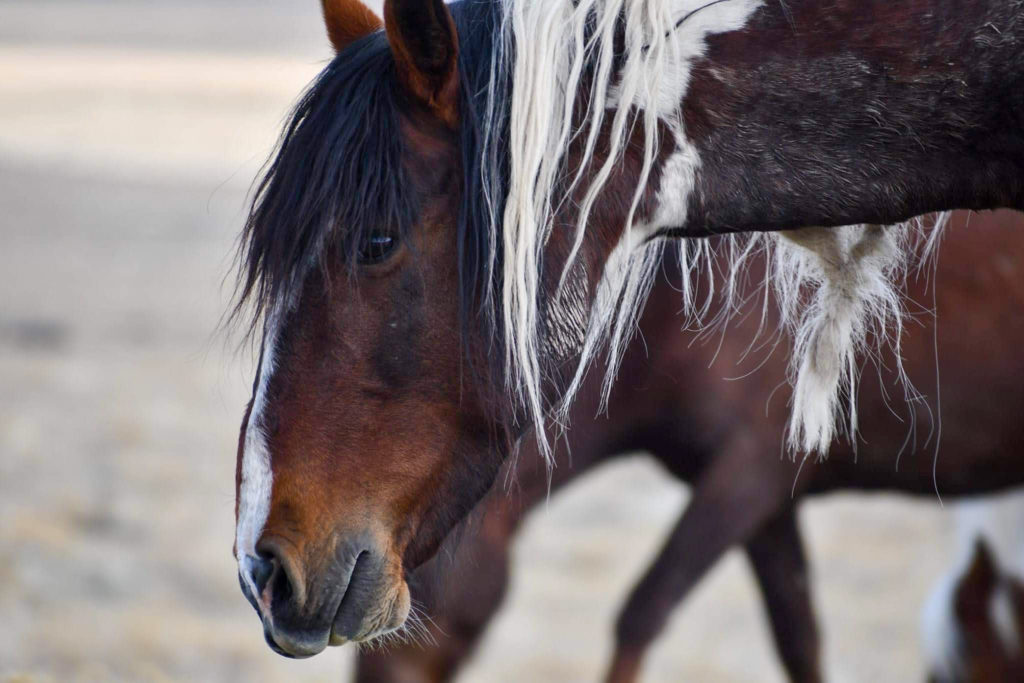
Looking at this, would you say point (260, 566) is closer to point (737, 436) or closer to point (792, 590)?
point (737, 436)

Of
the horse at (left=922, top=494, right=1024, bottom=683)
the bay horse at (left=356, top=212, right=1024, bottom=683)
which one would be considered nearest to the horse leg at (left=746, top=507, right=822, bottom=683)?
the bay horse at (left=356, top=212, right=1024, bottom=683)

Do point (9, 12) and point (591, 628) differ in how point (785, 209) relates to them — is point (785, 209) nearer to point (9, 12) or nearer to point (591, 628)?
point (591, 628)

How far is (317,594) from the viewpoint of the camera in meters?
1.38

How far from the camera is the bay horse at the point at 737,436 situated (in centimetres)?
244

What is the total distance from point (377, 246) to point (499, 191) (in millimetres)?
159

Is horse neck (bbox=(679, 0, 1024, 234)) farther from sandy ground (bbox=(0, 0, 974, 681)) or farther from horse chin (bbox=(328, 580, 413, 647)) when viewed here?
sandy ground (bbox=(0, 0, 974, 681))

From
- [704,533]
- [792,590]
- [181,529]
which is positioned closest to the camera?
[704,533]

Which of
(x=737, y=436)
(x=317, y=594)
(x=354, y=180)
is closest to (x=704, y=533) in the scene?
(x=737, y=436)

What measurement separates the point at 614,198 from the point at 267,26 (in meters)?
21.9

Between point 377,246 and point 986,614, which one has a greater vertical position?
point 377,246

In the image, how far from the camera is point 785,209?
4.57 ft

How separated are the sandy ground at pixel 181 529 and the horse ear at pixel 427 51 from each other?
532mm

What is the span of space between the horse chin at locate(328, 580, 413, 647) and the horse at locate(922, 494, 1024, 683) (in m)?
2.14

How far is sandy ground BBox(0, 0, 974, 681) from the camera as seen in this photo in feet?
11.9
